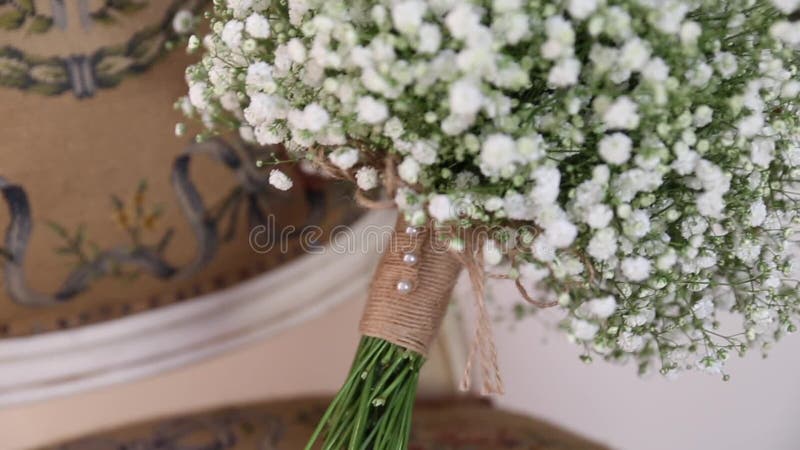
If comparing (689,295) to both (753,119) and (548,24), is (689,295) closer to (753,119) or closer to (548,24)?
(753,119)

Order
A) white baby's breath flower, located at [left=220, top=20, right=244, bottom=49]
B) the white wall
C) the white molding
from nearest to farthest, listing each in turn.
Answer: white baby's breath flower, located at [left=220, top=20, right=244, bottom=49] → the white molding → the white wall

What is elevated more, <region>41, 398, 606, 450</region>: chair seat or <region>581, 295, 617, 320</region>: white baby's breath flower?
<region>581, 295, 617, 320</region>: white baby's breath flower

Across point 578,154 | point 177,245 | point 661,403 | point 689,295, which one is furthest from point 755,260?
point 177,245

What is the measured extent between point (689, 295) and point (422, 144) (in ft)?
0.94

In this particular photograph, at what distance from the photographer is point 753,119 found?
0.52m

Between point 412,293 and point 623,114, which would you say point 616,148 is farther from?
point 412,293

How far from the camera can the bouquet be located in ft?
1.56

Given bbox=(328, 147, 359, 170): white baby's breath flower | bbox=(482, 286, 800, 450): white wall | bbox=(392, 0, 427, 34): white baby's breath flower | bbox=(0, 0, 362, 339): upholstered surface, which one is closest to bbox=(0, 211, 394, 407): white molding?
bbox=(0, 0, 362, 339): upholstered surface

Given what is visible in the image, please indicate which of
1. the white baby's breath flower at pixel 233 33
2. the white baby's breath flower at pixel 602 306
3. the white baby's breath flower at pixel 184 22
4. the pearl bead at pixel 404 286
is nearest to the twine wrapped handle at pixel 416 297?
the pearl bead at pixel 404 286

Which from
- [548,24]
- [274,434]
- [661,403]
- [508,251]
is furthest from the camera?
[661,403]

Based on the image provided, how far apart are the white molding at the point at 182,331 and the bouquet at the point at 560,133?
383 millimetres

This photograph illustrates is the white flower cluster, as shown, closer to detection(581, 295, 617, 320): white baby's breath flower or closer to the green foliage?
detection(581, 295, 617, 320): white baby's breath flower

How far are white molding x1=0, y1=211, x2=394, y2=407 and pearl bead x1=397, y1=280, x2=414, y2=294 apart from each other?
38cm

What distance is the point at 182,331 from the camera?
37.2 inches
